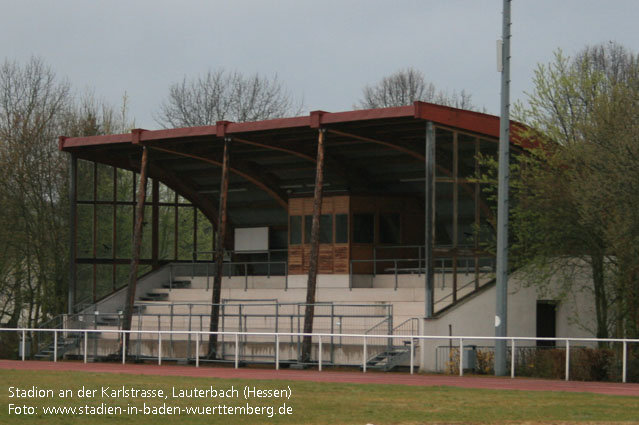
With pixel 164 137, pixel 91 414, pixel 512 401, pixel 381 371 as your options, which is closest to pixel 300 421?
pixel 91 414

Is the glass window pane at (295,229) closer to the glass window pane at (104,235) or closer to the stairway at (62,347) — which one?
the stairway at (62,347)

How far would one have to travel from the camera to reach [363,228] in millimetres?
43062

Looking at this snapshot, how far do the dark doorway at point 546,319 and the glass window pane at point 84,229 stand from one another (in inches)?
932

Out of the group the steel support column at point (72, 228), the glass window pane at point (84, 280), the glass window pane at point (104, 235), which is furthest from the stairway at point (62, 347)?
the glass window pane at point (84, 280)

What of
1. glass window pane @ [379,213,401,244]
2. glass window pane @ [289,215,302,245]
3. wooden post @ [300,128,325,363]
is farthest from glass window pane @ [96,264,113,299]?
wooden post @ [300,128,325,363]

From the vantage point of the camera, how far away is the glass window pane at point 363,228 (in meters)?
42.9

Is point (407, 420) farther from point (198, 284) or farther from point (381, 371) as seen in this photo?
point (198, 284)

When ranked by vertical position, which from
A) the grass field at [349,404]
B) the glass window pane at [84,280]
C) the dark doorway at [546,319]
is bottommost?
the grass field at [349,404]

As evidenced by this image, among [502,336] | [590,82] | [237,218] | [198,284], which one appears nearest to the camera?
[502,336]

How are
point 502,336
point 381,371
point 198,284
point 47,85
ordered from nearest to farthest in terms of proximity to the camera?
point 502,336, point 381,371, point 198,284, point 47,85

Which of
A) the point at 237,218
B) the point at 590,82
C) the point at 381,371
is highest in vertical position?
the point at 590,82

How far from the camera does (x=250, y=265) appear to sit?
4884 centimetres

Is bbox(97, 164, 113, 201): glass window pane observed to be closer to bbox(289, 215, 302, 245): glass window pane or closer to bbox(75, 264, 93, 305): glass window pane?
bbox(75, 264, 93, 305): glass window pane

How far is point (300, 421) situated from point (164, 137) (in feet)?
76.9
